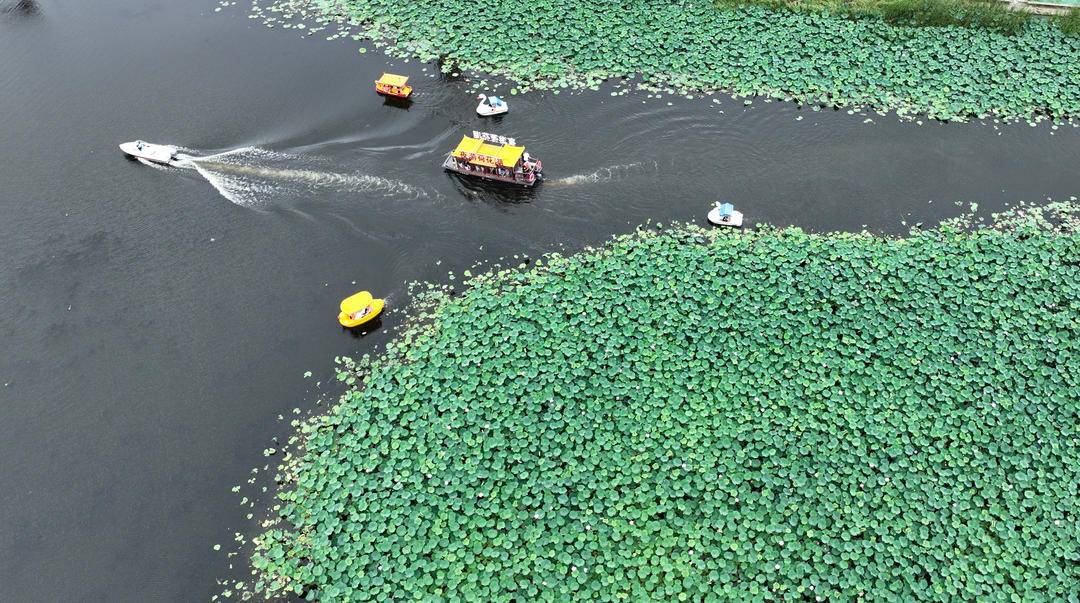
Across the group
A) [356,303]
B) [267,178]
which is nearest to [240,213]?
[267,178]

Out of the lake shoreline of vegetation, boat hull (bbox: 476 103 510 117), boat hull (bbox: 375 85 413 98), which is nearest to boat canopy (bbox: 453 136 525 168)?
boat hull (bbox: 476 103 510 117)

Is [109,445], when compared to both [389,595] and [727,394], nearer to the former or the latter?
[389,595]

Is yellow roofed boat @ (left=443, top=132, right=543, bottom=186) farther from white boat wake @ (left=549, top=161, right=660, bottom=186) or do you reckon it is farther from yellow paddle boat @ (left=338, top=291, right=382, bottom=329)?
yellow paddle boat @ (left=338, top=291, right=382, bottom=329)

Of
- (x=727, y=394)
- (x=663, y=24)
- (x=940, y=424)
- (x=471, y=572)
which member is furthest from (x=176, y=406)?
(x=663, y=24)

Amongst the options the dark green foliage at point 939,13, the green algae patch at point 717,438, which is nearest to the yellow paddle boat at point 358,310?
the green algae patch at point 717,438

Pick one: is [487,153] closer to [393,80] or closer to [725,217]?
[393,80]

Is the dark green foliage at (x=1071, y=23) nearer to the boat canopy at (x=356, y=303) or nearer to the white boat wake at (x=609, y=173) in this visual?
the white boat wake at (x=609, y=173)
